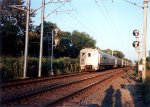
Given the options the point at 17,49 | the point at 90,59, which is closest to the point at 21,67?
the point at 90,59

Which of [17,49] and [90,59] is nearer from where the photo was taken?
[90,59]

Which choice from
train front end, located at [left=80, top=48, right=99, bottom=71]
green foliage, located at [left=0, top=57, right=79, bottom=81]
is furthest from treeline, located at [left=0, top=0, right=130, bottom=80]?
train front end, located at [left=80, top=48, right=99, bottom=71]

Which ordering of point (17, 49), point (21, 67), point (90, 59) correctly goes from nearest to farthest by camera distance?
point (21, 67) < point (90, 59) < point (17, 49)

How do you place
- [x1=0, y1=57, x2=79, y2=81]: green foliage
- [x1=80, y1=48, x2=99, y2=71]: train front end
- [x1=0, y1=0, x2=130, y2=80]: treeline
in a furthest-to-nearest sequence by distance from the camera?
1. [x1=80, y1=48, x2=99, y2=71]: train front end
2. [x1=0, y1=0, x2=130, y2=80]: treeline
3. [x1=0, y1=57, x2=79, y2=81]: green foliage

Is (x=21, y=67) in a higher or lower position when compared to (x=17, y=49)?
lower

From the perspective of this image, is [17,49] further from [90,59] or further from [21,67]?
[21,67]

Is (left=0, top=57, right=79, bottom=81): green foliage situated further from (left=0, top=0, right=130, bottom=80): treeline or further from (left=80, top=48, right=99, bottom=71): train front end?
(left=80, top=48, right=99, bottom=71): train front end

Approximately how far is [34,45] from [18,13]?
7.21 meters

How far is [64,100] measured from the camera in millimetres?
14875

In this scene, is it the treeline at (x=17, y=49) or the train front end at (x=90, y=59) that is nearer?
the treeline at (x=17, y=49)

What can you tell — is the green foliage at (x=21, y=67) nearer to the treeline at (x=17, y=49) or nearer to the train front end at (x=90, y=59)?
the treeline at (x=17, y=49)

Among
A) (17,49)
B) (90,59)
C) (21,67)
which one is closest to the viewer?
(21,67)

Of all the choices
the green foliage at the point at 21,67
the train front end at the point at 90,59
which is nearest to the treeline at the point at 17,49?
the green foliage at the point at 21,67

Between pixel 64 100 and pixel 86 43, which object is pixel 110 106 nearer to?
pixel 64 100
